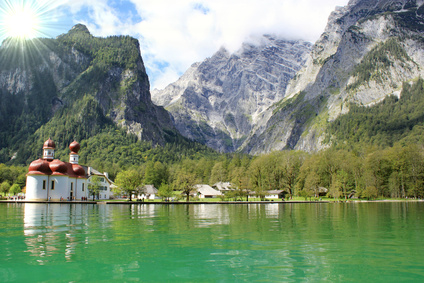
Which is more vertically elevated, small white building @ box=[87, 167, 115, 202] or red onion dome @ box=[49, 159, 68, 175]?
red onion dome @ box=[49, 159, 68, 175]

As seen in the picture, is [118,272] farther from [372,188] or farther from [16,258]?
[372,188]

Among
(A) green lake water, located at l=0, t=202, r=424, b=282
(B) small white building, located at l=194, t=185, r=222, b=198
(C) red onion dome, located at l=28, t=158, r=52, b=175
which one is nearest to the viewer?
(A) green lake water, located at l=0, t=202, r=424, b=282

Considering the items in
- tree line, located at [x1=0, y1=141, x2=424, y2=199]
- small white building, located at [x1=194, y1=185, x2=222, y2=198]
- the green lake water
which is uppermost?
tree line, located at [x1=0, y1=141, x2=424, y2=199]

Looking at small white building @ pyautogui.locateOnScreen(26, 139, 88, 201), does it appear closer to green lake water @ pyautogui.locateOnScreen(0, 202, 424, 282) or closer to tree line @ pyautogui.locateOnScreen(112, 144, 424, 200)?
tree line @ pyautogui.locateOnScreen(112, 144, 424, 200)

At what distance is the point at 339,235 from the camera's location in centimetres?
2612

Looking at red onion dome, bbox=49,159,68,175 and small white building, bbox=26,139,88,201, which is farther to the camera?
red onion dome, bbox=49,159,68,175

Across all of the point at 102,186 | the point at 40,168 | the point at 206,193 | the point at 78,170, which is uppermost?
the point at 40,168

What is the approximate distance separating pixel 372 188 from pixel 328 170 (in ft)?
55.3

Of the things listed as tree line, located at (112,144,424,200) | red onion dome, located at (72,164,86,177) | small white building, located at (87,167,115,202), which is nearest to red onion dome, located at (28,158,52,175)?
red onion dome, located at (72,164,86,177)

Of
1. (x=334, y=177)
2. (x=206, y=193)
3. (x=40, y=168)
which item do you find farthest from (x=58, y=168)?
(x=334, y=177)

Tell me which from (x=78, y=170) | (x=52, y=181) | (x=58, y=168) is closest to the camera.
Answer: (x=52, y=181)

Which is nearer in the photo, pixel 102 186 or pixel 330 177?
pixel 102 186

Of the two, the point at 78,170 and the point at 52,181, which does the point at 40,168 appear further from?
the point at 78,170

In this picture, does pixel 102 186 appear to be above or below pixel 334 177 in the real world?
below
